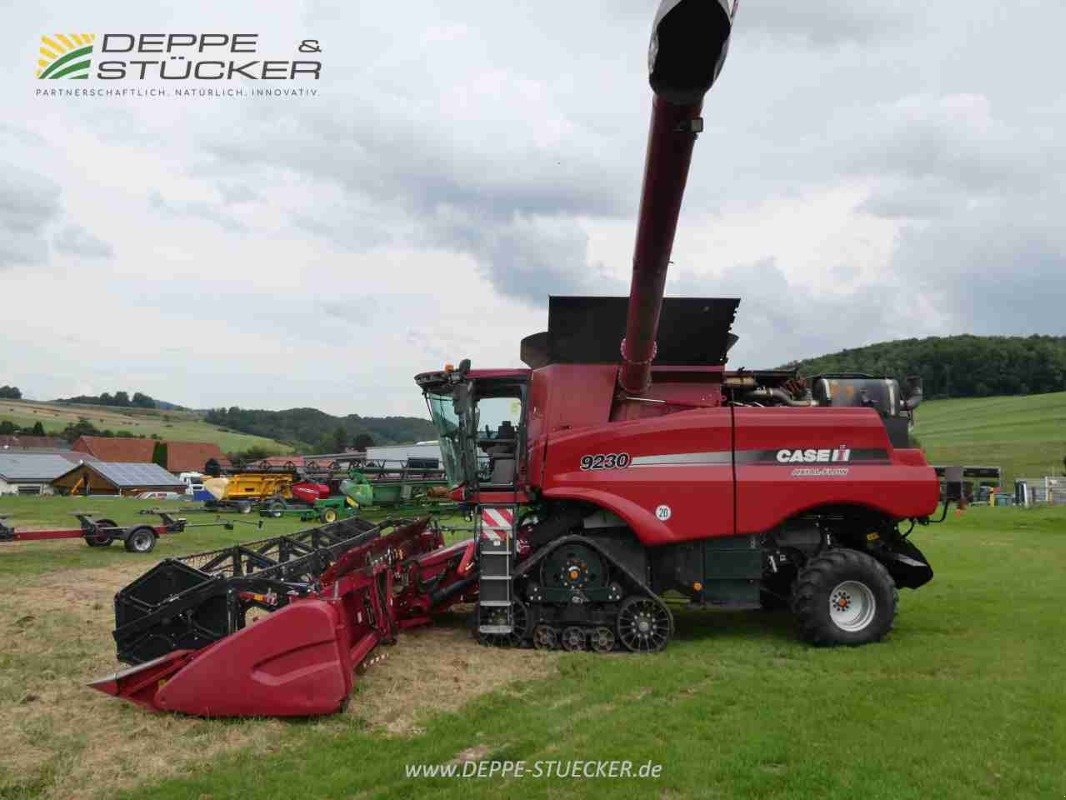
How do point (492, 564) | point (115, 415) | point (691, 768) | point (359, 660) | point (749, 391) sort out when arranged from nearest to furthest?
point (691, 768) < point (359, 660) < point (492, 564) < point (749, 391) < point (115, 415)

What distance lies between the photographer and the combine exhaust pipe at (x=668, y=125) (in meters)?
4.39

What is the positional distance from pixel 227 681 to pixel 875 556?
6.90 metres

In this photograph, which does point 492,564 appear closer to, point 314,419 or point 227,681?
point 227,681

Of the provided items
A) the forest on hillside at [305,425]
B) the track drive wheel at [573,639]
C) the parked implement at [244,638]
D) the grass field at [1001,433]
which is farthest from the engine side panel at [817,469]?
the forest on hillside at [305,425]

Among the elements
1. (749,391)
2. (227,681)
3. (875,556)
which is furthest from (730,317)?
(227,681)

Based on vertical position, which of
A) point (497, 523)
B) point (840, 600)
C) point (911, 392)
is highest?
point (911, 392)

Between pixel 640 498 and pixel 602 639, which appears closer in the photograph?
pixel 602 639

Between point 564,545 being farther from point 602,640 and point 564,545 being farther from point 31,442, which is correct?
point 31,442

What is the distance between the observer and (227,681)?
5.71m

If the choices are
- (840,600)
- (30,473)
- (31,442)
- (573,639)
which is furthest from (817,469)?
(31,442)

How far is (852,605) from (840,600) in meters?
0.14

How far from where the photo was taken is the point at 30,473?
58094 mm

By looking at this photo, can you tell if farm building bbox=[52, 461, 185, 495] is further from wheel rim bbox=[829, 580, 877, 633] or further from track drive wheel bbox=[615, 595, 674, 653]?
wheel rim bbox=[829, 580, 877, 633]

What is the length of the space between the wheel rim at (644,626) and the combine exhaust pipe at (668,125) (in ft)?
8.47
